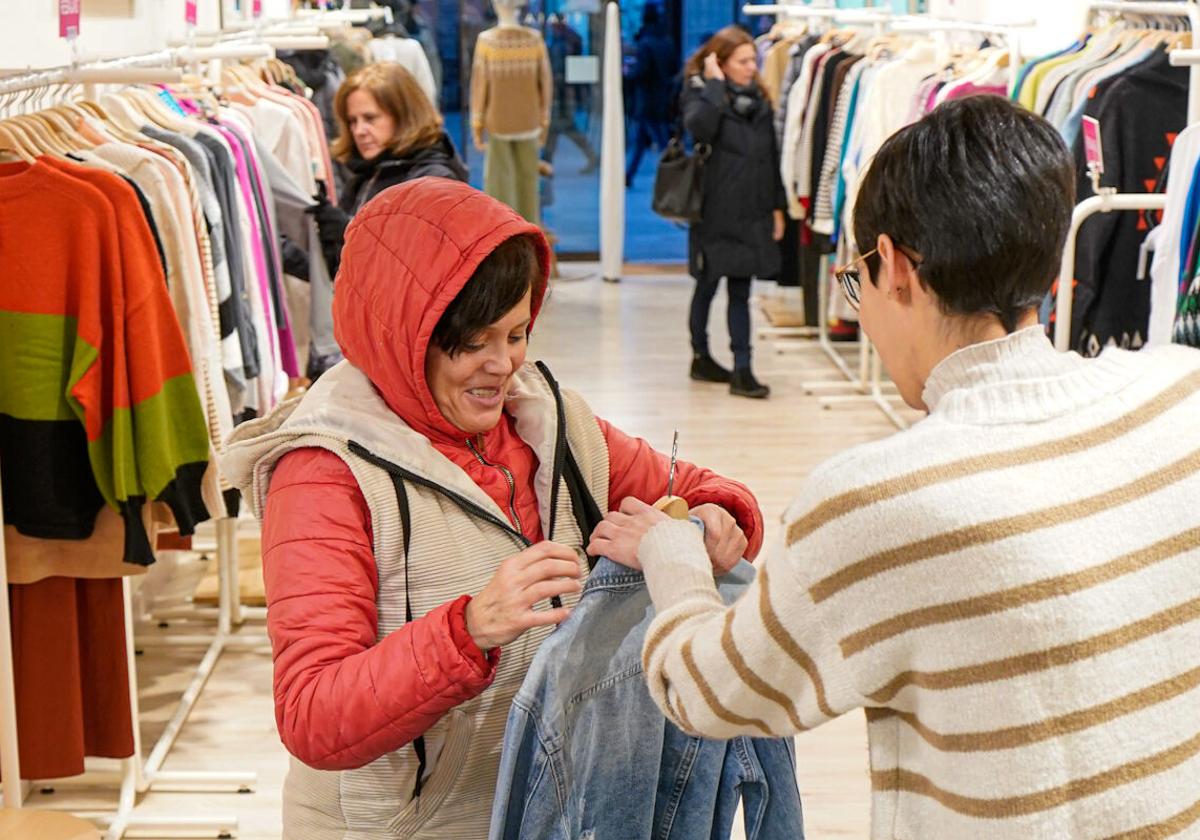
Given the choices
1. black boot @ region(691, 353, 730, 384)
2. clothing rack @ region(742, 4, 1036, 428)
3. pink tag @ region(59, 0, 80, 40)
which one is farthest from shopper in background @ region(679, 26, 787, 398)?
pink tag @ region(59, 0, 80, 40)

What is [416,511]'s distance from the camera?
1.73m

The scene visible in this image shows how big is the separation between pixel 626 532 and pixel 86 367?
63.0 inches

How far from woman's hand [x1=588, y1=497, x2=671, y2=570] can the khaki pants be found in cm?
847

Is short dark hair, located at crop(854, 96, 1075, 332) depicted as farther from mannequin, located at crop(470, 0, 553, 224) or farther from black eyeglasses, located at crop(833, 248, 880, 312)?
mannequin, located at crop(470, 0, 553, 224)

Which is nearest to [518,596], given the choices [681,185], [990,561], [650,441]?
[990,561]

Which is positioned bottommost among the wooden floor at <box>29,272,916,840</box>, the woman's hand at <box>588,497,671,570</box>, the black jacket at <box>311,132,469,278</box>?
the wooden floor at <box>29,272,916,840</box>

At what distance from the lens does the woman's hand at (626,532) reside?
1.64 m

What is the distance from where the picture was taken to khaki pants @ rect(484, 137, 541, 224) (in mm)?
10047

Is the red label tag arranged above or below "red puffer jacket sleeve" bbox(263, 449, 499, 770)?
above

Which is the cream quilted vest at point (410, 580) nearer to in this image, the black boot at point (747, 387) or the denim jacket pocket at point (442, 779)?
the denim jacket pocket at point (442, 779)

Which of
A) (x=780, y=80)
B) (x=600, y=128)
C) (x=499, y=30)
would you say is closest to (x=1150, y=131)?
(x=780, y=80)

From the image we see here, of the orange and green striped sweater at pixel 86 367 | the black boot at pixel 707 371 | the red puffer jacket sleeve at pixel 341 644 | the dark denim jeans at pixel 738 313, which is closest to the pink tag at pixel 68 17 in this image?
the orange and green striped sweater at pixel 86 367

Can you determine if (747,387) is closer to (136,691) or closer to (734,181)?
(734,181)

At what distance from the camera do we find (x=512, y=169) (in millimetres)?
10047
